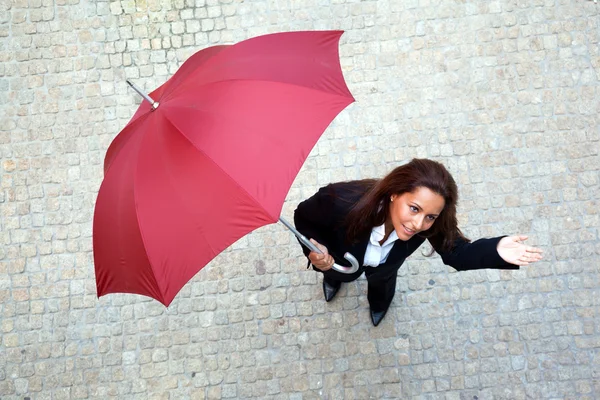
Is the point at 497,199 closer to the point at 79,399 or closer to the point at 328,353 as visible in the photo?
the point at 328,353

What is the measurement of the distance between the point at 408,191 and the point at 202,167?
46.2 inches

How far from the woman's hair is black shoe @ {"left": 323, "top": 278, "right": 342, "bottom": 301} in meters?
1.76

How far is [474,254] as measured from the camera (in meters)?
4.00

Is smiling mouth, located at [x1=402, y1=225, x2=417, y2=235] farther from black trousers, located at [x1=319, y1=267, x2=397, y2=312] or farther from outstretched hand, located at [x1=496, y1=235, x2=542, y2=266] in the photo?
black trousers, located at [x1=319, y1=267, x2=397, y2=312]

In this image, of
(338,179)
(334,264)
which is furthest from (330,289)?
(334,264)

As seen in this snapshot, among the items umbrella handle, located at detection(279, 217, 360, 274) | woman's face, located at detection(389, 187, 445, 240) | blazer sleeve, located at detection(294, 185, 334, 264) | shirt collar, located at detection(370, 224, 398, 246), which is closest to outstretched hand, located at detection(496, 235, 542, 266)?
woman's face, located at detection(389, 187, 445, 240)

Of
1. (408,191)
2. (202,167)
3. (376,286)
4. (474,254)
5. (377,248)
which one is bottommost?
(376,286)

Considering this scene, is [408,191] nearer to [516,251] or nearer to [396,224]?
[396,224]

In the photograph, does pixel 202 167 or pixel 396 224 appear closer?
pixel 202 167

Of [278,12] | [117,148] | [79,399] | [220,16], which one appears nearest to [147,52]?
[220,16]

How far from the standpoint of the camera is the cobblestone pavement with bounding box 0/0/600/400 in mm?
5777

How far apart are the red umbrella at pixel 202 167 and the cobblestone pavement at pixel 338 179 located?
224 centimetres

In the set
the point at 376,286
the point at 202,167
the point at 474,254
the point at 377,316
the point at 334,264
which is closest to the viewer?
the point at 202,167

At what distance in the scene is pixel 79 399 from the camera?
580 centimetres
